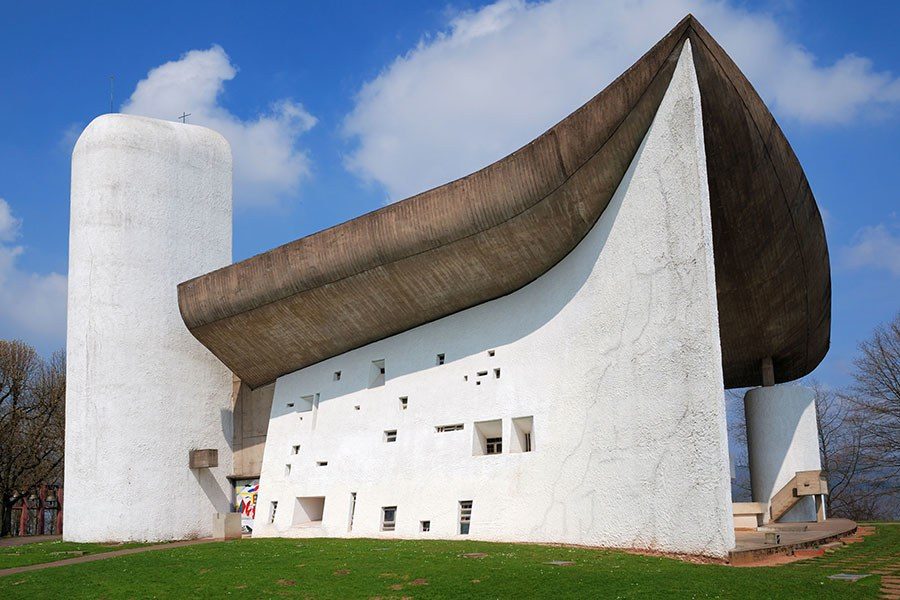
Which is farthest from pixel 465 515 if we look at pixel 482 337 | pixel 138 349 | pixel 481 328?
pixel 138 349

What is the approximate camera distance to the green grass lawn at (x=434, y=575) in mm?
9992

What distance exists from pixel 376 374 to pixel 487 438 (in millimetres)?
3951

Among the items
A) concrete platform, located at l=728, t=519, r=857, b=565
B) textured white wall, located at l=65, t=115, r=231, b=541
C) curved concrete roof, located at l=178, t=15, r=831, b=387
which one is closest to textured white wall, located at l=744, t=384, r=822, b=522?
curved concrete roof, located at l=178, t=15, r=831, b=387

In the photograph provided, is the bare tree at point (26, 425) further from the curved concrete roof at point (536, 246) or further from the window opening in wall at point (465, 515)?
the window opening in wall at point (465, 515)

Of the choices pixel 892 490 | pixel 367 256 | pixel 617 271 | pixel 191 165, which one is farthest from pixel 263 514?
pixel 892 490

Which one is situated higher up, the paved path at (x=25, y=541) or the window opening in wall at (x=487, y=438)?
the window opening in wall at (x=487, y=438)

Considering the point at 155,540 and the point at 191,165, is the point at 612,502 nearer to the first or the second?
the point at 155,540

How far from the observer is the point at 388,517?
1914 centimetres

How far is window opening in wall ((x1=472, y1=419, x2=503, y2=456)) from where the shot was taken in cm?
1788

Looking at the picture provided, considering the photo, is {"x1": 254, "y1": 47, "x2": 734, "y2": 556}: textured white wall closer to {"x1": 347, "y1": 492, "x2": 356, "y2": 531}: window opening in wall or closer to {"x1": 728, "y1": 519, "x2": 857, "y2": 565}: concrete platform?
{"x1": 347, "y1": 492, "x2": 356, "y2": 531}: window opening in wall

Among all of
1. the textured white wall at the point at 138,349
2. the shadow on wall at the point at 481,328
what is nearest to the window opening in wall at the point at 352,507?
the shadow on wall at the point at 481,328

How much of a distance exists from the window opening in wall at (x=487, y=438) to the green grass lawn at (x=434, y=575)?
2521 mm

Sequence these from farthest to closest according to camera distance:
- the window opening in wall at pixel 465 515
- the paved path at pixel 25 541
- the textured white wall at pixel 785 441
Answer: the paved path at pixel 25 541 → the textured white wall at pixel 785 441 → the window opening in wall at pixel 465 515

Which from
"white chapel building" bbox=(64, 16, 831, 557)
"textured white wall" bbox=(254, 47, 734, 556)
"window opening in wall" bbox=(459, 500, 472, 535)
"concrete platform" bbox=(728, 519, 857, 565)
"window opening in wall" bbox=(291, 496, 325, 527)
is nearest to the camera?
"concrete platform" bbox=(728, 519, 857, 565)
